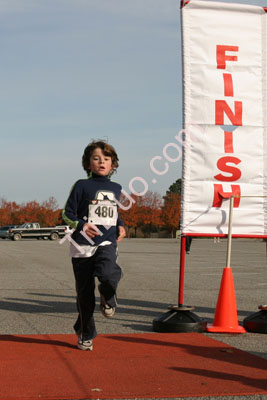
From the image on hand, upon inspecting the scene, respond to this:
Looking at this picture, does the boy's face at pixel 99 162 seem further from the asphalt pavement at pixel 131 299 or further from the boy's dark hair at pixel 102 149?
the asphalt pavement at pixel 131 299

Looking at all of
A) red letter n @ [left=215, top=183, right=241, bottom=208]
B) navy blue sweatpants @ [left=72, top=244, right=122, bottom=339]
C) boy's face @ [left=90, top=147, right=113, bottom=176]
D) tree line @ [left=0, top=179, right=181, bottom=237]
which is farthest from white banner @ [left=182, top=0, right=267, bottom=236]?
tree line @ [left=0, top=179, right=181, bottom=237]

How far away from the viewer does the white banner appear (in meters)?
7.11

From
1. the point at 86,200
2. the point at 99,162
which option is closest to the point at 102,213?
the point at 86,200

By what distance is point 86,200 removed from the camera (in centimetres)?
565

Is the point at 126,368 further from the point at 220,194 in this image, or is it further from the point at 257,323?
the point at 220,194

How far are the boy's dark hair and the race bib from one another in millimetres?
401

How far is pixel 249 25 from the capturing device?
284 inches

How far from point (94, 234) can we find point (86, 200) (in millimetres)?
358

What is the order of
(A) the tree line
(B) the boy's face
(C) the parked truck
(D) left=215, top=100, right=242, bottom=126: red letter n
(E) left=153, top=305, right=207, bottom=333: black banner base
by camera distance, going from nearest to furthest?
(B) the boy's face → (E) left=153, top=305, right=207, bottom=333: black banner base → (D) left=215, top=100, right=242, bottom=126: red letter n → (C) the parked truck → (A) the tree line

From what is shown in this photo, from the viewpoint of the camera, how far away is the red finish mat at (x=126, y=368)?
Result: 4.20 m

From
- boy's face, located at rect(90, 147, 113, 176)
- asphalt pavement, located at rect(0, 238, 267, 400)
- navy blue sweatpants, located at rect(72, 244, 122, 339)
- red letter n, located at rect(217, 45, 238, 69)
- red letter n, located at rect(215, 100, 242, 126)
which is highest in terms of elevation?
red letter n, located at rect(217, 45, 238, 69)

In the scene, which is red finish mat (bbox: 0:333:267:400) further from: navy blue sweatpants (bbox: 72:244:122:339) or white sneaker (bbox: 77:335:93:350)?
navy blue sweatpants (bbox: 72:244:122:339)

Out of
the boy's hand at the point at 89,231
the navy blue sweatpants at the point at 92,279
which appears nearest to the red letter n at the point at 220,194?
the navy blue sweatpants at the point at 92,279

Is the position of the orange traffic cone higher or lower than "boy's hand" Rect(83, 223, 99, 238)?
lower
